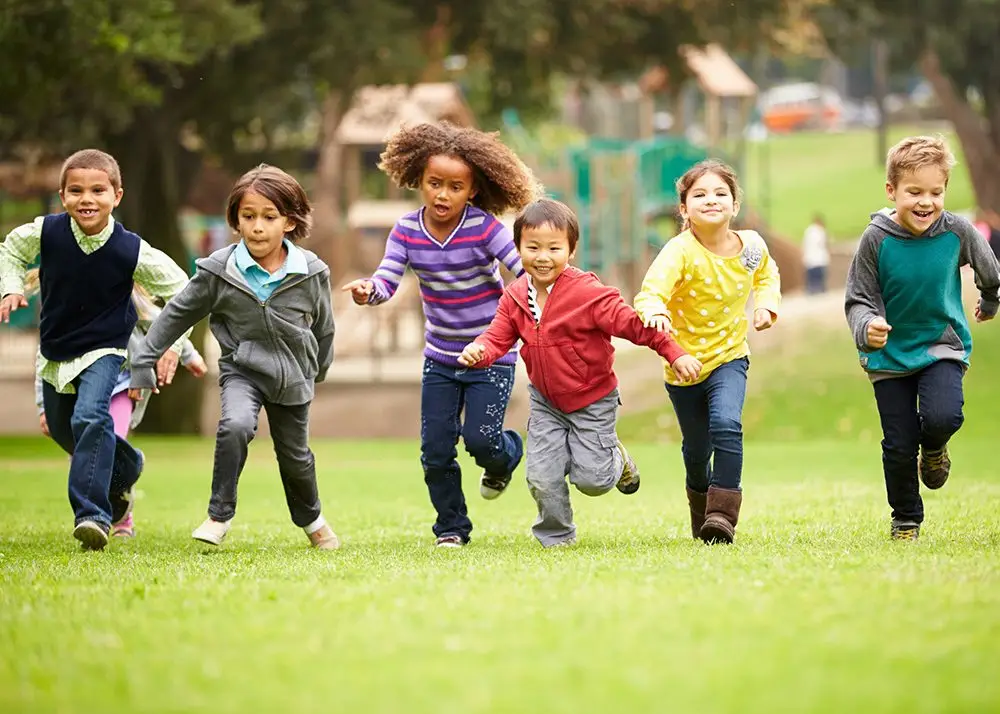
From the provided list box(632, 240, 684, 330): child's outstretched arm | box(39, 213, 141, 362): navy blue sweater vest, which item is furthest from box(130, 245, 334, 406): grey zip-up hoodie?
box(632, 240, 684, 330): child's outstretched arm

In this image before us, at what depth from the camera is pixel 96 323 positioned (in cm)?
847

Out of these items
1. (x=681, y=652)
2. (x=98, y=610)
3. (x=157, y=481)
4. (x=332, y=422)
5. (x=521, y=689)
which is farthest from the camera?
(x=332, y=422)

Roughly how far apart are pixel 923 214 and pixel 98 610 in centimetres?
430

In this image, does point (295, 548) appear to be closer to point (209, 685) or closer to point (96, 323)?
point (96, 323)

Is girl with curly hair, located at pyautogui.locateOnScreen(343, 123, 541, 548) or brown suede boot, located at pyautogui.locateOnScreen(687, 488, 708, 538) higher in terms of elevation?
girl with curly hair, located at pyautogui.locateOnScreen(343, 123, 541, 548)

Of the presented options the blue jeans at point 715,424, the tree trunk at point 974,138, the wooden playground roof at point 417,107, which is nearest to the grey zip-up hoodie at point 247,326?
the blue jeans at point 715,424

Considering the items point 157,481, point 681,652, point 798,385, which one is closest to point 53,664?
point 681,652

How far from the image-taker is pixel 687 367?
742cm

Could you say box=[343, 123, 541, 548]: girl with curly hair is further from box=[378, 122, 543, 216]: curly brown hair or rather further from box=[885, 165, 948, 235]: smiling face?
box=[885, 165, 948, 235]: smiling face

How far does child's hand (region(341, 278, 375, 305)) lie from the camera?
807 centimetres

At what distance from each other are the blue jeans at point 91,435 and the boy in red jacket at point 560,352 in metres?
2.00

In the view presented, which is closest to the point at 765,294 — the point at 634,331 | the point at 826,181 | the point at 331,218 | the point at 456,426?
the point at 634,331

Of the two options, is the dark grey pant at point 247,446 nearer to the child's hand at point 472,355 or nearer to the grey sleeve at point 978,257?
the child's hand at point 472,355

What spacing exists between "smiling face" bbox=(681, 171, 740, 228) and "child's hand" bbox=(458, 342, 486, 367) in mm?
1260
